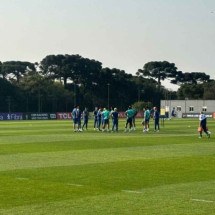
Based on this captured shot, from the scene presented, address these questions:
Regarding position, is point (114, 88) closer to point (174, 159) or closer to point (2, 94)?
point (2, 94)

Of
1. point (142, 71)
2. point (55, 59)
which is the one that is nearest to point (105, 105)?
point (55, 59)

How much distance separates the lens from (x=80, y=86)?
466 ft

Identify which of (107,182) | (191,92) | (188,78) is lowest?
(107,182)

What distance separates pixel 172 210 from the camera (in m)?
11.9

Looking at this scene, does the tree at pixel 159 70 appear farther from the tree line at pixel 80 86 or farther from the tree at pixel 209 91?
the tree at pixel 209 91

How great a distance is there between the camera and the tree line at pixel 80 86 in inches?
4856

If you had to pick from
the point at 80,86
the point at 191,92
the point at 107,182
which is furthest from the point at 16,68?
the point at 107,182

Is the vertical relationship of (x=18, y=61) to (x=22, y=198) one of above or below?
above

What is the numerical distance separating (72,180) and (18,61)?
144m

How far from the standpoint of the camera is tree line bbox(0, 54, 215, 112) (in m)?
123

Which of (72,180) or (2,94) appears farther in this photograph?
(2,94)

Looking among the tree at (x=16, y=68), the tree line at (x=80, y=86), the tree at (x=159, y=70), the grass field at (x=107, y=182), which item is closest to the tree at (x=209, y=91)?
the tree line at (x=80, y=86)

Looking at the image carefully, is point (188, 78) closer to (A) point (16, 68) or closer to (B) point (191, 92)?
(B) point (191, 92)

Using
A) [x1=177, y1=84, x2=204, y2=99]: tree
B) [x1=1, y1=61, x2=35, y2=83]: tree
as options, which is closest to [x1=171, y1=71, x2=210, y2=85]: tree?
[x1=177, y1=84, x2=204, y2=99]: tree
